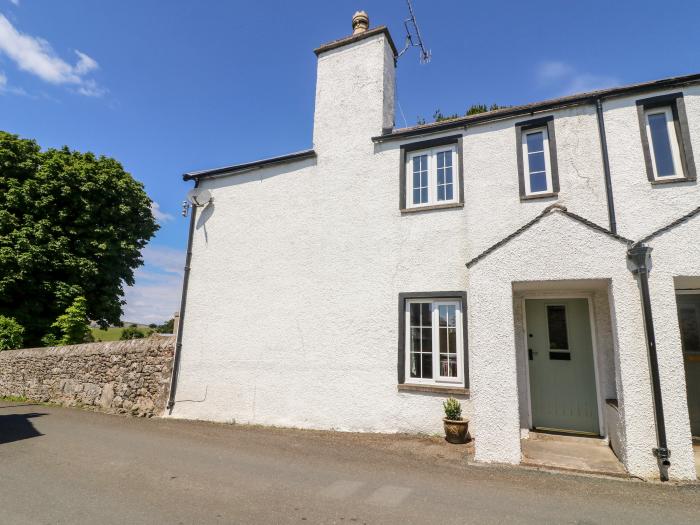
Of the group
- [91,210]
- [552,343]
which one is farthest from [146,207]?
[552,343]

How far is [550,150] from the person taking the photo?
25.6 ft

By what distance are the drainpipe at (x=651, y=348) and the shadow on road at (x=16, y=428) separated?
10.9 meters

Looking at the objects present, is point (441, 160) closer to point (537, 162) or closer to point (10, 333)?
point (537, 162)

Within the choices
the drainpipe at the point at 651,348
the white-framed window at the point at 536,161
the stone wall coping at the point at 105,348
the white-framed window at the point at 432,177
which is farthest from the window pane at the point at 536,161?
the stone wall coping at the point at 105,348

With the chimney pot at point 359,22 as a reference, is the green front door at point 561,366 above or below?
below

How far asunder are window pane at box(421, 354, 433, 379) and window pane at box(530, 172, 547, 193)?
3879 millimetres

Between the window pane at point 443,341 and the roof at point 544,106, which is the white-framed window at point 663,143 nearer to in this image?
the roof at point 544,106

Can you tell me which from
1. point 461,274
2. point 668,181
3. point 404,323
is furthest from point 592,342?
point 404,323

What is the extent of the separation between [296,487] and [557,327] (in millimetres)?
5441

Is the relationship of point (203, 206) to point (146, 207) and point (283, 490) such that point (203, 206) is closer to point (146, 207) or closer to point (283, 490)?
point (283, 490)

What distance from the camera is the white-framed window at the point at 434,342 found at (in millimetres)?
7719

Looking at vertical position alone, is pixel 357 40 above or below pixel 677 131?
above

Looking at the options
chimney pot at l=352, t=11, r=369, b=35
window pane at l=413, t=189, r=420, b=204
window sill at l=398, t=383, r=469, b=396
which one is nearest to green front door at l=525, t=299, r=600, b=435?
window sill at l=398, t=383, r=469, b=396

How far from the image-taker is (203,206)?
11398 mm
